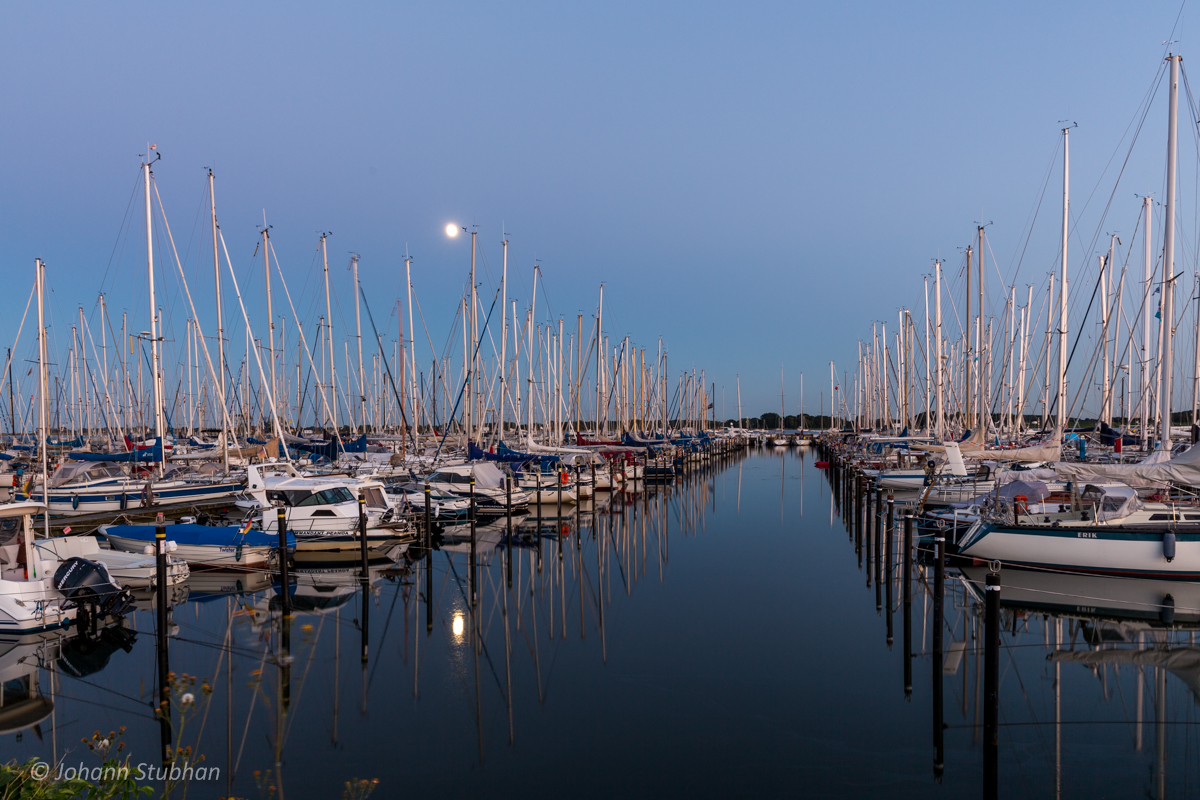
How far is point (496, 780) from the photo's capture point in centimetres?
1095

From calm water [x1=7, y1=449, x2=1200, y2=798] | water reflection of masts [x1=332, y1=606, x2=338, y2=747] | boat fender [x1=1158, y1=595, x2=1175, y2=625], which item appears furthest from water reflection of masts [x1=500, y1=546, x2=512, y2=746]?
boat fender [x1=1158, y1=595, x2=1175, y2=625]

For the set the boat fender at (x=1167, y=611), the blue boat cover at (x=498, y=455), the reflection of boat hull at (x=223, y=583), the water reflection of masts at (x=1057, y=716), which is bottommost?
the water reflection of masts at (x=1057, y=716)

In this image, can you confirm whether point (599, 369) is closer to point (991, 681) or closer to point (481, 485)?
point (481, 485)

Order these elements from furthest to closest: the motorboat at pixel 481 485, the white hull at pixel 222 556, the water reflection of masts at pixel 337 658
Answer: the motorboat at pixel 481 485, the white hull at pixel 222 556, the water reflection of masts at pixel 337 658

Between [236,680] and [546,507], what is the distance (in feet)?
83.9

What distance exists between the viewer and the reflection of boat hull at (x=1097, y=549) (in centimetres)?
2059

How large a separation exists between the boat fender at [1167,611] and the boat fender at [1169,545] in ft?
3.47

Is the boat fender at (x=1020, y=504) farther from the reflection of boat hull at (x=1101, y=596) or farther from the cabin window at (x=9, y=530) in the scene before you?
the cabin window at (x=9, y=530)

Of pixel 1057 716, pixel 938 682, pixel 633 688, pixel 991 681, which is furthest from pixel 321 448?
pixel 991 681

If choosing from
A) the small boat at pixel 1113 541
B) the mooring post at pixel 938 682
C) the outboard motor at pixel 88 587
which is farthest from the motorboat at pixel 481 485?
the mooring post at pixel 938 682

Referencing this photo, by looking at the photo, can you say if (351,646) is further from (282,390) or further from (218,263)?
(282,390)

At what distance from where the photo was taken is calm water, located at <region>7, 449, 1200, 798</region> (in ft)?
36.7

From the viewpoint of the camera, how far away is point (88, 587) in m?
16.7

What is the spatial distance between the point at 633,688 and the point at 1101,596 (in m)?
13.7
